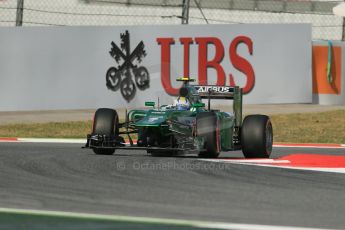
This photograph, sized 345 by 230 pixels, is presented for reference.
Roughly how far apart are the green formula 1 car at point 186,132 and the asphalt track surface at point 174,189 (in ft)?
1.35

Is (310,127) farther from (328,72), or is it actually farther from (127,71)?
(127,71)

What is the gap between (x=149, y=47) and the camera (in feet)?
72.4

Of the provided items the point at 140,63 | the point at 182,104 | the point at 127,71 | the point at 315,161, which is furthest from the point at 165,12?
the point at 315,161

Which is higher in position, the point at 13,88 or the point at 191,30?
the point at 191,30

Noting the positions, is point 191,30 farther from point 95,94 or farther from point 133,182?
point 133,182

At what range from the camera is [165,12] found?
27.6 meters

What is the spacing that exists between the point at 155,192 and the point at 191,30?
13.5 metres

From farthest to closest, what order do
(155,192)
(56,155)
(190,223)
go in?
(56,155) < (155,192) < (190,223)

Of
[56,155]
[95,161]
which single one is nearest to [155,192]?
[95,161]

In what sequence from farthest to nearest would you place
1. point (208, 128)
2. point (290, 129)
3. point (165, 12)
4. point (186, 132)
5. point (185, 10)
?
1. point (165, 12)
2. point (185, 10)
3. point (290, 129)
4. point (186, 132)
5. point (208, 128)

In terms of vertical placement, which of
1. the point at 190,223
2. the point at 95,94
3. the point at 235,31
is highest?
the point at 235,31

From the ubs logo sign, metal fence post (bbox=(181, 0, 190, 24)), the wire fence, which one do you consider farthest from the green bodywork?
the wire fence

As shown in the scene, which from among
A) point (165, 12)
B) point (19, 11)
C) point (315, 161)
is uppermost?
point (165, 12)

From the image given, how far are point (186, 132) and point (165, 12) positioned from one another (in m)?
15.1
